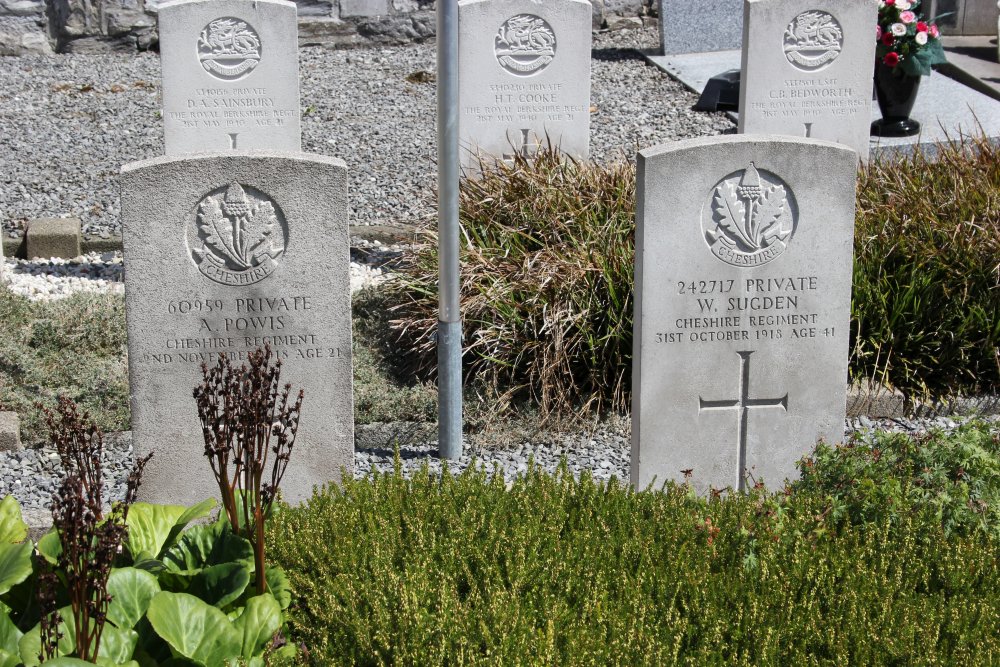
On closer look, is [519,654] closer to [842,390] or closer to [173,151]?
[842,390]

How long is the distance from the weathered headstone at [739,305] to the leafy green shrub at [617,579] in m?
0.67

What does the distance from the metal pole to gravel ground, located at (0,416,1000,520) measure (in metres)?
0.18

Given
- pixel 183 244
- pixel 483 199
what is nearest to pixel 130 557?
pixel 183 244

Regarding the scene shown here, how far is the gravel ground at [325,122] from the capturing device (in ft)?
28.7

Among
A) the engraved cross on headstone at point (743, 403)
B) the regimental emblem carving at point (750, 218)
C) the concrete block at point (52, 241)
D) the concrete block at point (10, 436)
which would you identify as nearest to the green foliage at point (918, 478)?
the engraved cross on headstone at point (743, 403)

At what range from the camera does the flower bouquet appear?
374 inches

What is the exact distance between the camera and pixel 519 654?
3.02 m

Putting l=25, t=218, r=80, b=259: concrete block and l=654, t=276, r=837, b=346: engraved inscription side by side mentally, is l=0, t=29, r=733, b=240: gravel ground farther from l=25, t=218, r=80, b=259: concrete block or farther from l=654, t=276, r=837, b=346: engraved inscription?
l=654, t=276, r=837, b=346: engraved inscription

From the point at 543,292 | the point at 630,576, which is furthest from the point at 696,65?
the point at 630,576

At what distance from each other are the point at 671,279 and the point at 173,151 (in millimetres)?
4423

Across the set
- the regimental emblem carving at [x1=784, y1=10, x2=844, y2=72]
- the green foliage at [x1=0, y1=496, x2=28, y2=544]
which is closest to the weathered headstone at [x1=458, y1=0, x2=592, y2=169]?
the regimental emblem carving at [x1=784, y1=10, x2=844, y2=72]

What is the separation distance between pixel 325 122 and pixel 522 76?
9.68ft

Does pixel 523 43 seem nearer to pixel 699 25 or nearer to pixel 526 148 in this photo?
pixel 526 148

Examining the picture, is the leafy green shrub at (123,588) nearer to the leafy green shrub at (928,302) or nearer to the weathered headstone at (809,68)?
the leafy green shrub at (928,302)
